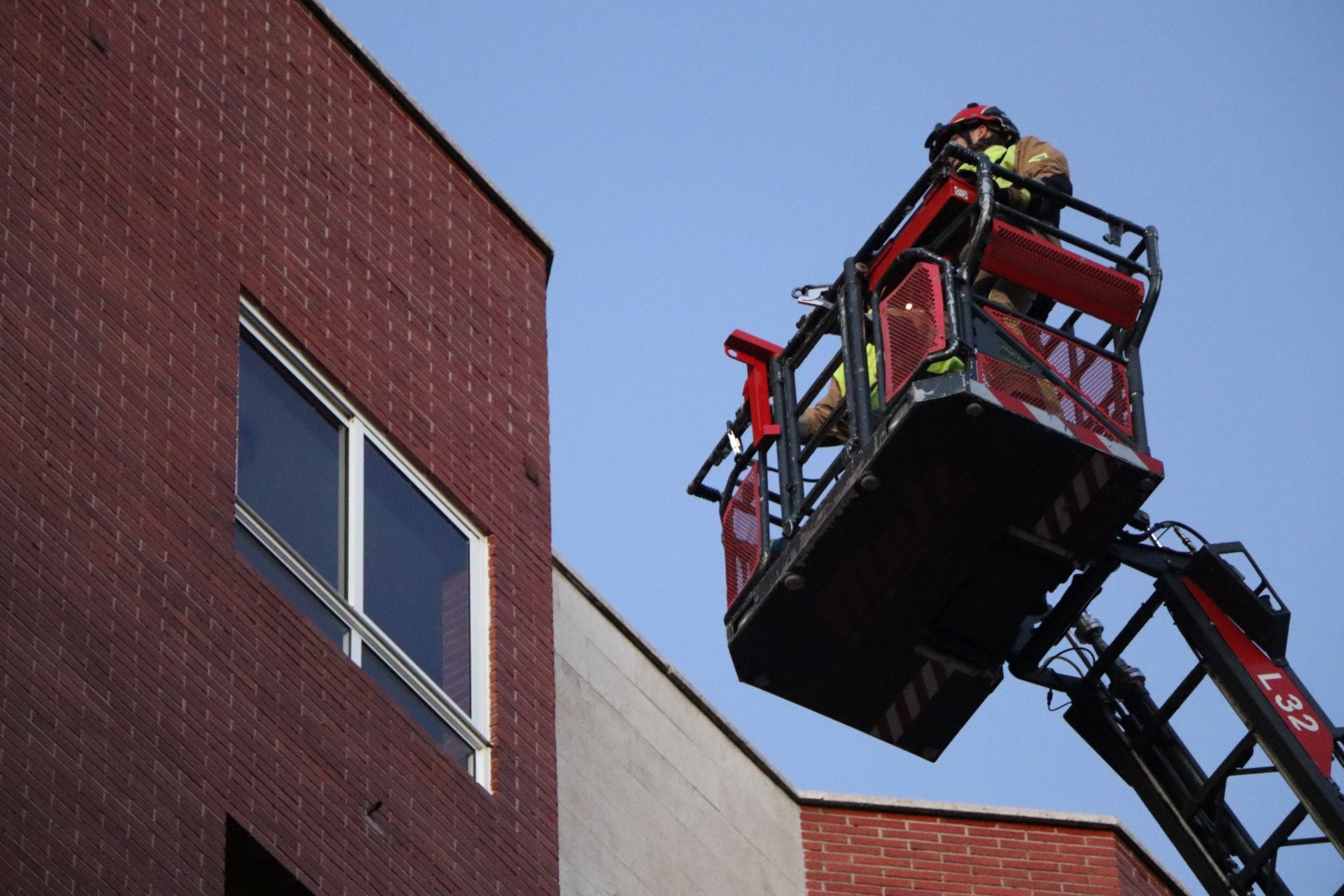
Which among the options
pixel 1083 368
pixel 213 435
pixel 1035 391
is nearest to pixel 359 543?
pixel 213 435

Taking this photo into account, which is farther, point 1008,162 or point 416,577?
point 1008,162

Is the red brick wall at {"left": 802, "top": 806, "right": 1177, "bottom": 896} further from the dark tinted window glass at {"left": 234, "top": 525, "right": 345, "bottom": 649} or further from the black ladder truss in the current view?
the dark tinted window glass at {"left": 234, "top": 525, "right": 345, "bottom": 649}

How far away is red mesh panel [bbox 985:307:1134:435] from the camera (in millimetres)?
13992

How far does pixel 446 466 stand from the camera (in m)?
13.9

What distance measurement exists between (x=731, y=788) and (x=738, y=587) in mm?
2108

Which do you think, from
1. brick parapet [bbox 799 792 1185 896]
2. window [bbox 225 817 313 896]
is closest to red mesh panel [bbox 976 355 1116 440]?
brick parapet [bbox 799 792 1185 896]

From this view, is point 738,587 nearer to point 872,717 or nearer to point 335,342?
point 872,717

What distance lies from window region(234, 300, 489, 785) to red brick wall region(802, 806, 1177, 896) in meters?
4.38

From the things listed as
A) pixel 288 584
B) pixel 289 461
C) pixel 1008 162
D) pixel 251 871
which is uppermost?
pixel 1008 162

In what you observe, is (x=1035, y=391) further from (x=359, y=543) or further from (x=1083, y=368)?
(x=359, y=543)

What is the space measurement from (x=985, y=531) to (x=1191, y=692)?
1.83 meters

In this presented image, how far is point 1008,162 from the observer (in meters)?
15.3

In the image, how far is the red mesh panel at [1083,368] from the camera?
13992 millimetres

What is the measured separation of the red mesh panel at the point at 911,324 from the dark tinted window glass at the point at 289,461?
120 inches
